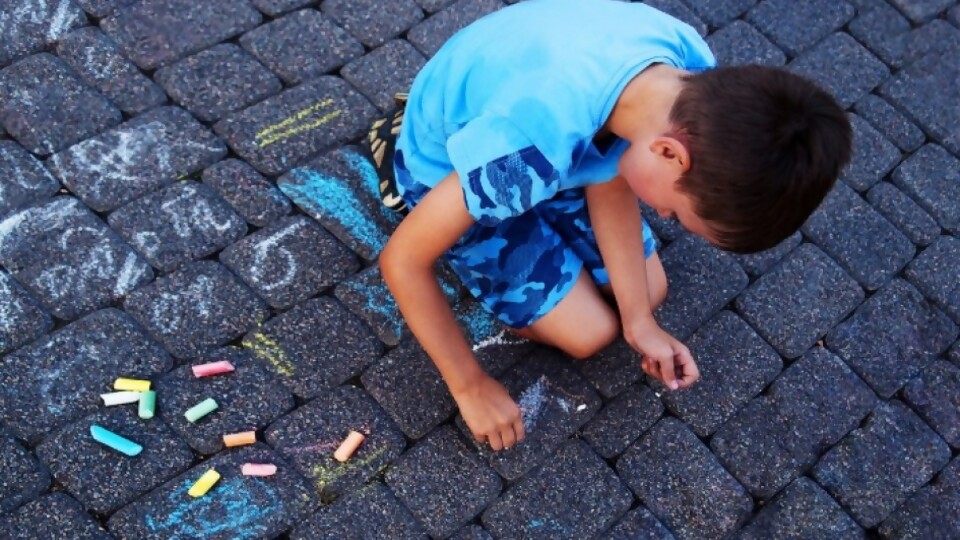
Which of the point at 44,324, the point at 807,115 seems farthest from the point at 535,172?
the point at 44,324

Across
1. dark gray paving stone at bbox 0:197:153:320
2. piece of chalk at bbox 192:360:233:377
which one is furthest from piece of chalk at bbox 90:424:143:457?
dark gray paving stone at bbox 0:197:153:320

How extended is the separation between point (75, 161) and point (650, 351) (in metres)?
1.64

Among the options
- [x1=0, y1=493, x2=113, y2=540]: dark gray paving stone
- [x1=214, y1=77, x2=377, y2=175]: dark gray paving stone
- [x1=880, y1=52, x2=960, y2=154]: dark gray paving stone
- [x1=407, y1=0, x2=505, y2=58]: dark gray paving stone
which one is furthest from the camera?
[x1=880, y1=52, x2=960, y2=154]: dark gray paving stone

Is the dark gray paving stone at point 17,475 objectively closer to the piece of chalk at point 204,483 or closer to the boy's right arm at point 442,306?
the piece of chalk at point 204,483

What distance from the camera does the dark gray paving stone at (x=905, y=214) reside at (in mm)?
3447

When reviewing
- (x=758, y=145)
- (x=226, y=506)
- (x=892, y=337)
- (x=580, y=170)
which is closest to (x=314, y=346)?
(x=226, y=506)

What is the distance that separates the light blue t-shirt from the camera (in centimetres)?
238

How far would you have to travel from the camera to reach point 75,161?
10.2 feet

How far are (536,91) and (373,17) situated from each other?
4.51 feet

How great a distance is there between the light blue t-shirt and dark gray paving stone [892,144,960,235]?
1188mm

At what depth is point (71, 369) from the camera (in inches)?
109

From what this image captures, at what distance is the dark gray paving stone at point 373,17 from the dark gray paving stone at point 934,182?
1620 mm

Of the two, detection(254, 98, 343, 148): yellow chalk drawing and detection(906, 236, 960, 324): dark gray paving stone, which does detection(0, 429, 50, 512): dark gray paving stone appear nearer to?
detection(254, 98, 343, 148): yellow chalk drawing

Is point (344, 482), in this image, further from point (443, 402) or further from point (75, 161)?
point (75, 161)
